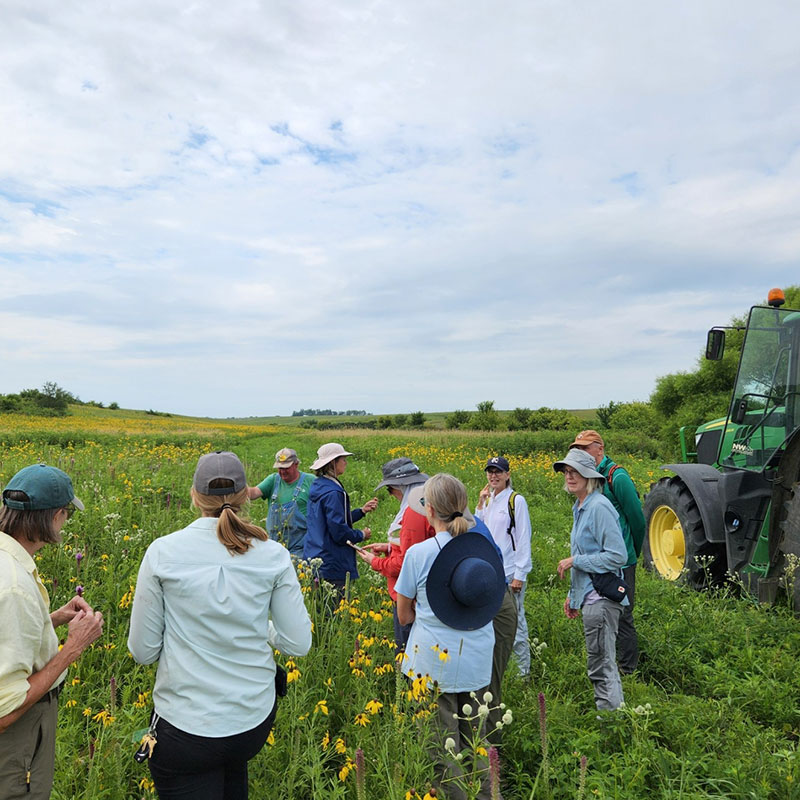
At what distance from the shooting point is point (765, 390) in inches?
243

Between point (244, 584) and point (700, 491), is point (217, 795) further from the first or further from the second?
point (700, 491)

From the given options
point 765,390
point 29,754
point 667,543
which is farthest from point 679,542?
point 29,754

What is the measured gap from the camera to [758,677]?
15.1 feet

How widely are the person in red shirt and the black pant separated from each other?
1.57m

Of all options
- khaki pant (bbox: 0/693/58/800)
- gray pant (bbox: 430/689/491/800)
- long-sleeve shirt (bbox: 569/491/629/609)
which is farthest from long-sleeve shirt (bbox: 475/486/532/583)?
khaki pant (bbox: 0/693/58/800)

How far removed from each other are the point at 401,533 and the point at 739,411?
4443mm

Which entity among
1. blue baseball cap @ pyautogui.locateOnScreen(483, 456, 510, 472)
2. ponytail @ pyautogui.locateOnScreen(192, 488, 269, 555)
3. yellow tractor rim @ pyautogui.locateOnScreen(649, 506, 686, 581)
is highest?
blue baseball cap @ pyautogui.locateOnScreen(483, 456, 510, 472)

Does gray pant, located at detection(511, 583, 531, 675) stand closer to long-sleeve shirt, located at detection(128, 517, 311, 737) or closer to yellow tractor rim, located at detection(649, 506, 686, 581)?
long-sleeve shirt, located at detection(128, 517, 311, 737)

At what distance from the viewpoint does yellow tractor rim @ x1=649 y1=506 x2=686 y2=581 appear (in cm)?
719

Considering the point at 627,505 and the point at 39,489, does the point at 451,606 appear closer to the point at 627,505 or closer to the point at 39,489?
the point at 39,489

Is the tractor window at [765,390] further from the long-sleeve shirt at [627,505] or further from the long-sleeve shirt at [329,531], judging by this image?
the long-sleeve shirt at [329,531]

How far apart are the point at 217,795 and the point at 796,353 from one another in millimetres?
6284

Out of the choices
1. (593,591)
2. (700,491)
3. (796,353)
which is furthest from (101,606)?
(796,353)

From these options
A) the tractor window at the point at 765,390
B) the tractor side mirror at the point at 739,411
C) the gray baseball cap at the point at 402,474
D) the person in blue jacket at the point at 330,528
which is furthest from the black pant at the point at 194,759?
the tractor side mirror at the point at 739,411
